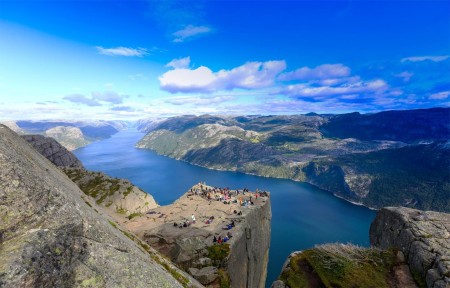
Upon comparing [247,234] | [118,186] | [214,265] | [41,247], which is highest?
[41,247]

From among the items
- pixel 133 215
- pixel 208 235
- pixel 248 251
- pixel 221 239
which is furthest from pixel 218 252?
pixel 133 215

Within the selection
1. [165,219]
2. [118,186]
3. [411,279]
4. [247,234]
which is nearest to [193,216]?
[165,219]

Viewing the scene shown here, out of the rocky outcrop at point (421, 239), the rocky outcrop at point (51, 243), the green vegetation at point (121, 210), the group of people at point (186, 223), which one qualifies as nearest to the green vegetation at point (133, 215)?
the green vegetation at point (121, 210)

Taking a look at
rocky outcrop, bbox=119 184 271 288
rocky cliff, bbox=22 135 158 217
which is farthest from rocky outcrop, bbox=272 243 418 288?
rocky cliff, bbox=22 135 158 217

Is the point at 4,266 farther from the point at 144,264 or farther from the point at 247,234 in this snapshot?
the point at 247,234

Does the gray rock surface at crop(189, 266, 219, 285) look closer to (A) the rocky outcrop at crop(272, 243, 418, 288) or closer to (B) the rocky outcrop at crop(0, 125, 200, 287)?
→ (A) the rocky outcrop at crop(272, 243, 418, 288)

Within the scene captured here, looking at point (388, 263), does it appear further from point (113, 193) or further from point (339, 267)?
point (113, 193)

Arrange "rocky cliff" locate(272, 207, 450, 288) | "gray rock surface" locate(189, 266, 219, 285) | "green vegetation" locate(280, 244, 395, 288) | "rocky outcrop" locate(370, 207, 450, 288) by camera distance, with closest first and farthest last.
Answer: "rocky outcrop" locate(370, 207, 450, 288) → "rocky cliff" locate(272, 207, 450, 288) → "green vegetation" locate(280, 244, 395, 288) → "gray rock surface" locate(189, 266, 219, 285)

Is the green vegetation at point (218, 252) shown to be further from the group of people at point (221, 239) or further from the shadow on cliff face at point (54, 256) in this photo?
the shadow on cliff face at point (54, 256)
